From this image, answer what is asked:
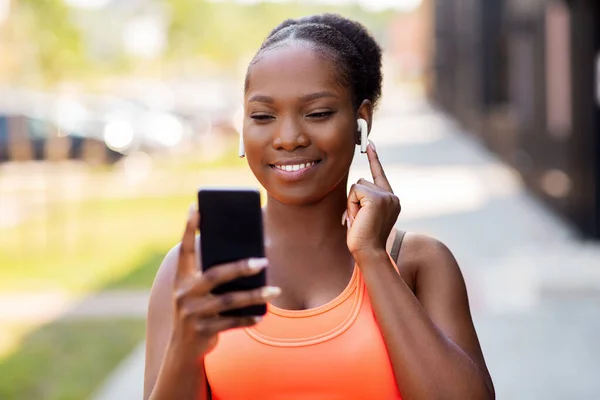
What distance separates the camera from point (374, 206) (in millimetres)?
2291

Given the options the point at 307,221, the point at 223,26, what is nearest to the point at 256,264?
the point at 307,221

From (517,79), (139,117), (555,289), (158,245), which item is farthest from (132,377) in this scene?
(139,117)

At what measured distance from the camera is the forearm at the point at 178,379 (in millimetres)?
2018

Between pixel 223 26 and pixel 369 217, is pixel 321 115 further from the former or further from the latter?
pixel 223 26

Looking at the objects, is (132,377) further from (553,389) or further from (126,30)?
(126,30)

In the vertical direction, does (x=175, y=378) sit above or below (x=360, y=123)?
below

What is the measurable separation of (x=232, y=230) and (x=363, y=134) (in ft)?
1.95

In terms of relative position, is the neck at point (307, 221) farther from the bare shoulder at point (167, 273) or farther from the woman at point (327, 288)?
the bare shoulder at point (167, 273)

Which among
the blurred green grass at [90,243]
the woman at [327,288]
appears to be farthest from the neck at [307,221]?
the blurred green grass at [90,243]

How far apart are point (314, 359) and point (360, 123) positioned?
595mm

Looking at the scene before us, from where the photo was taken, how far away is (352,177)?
17750 millimetres

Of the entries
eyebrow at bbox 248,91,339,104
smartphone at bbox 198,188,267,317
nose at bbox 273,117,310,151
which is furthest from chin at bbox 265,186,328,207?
smartphone at bbox 198,188,267,317

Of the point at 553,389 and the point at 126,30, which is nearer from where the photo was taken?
the point at 553,389

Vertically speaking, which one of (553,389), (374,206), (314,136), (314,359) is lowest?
(553,389)
